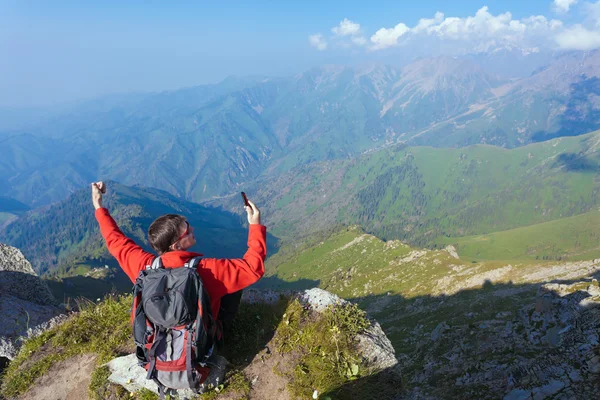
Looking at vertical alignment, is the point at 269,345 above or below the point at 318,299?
below

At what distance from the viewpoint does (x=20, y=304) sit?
16.0 meters

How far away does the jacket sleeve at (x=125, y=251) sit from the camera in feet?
24.8

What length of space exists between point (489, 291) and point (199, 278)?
3690 inches

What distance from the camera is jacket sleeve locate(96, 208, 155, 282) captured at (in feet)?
24.8

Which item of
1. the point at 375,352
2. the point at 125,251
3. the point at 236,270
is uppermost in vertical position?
the point at 125,251

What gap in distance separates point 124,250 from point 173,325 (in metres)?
2.62

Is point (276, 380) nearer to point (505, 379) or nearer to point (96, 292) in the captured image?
point (505, 379)

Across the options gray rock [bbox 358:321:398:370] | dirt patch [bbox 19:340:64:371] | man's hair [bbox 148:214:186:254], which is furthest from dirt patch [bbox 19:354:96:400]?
gray rock [bbox 358:321:398:370]

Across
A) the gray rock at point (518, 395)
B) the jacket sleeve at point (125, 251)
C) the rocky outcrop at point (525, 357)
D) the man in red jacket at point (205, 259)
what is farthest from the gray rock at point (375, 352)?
the gray rock at point (518, 395)

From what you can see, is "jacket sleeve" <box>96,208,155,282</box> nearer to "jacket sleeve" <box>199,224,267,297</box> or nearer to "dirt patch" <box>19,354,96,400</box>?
"jacket sleeve" <box>199,224,267,297</box>

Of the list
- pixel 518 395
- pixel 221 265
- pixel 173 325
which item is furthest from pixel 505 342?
pixel 173 325

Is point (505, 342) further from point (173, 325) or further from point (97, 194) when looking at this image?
point (97, 194)

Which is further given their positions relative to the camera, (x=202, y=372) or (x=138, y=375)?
(x=138, y=375)

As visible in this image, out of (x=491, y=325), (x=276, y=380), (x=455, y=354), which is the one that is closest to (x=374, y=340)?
(x=276, y=380)
